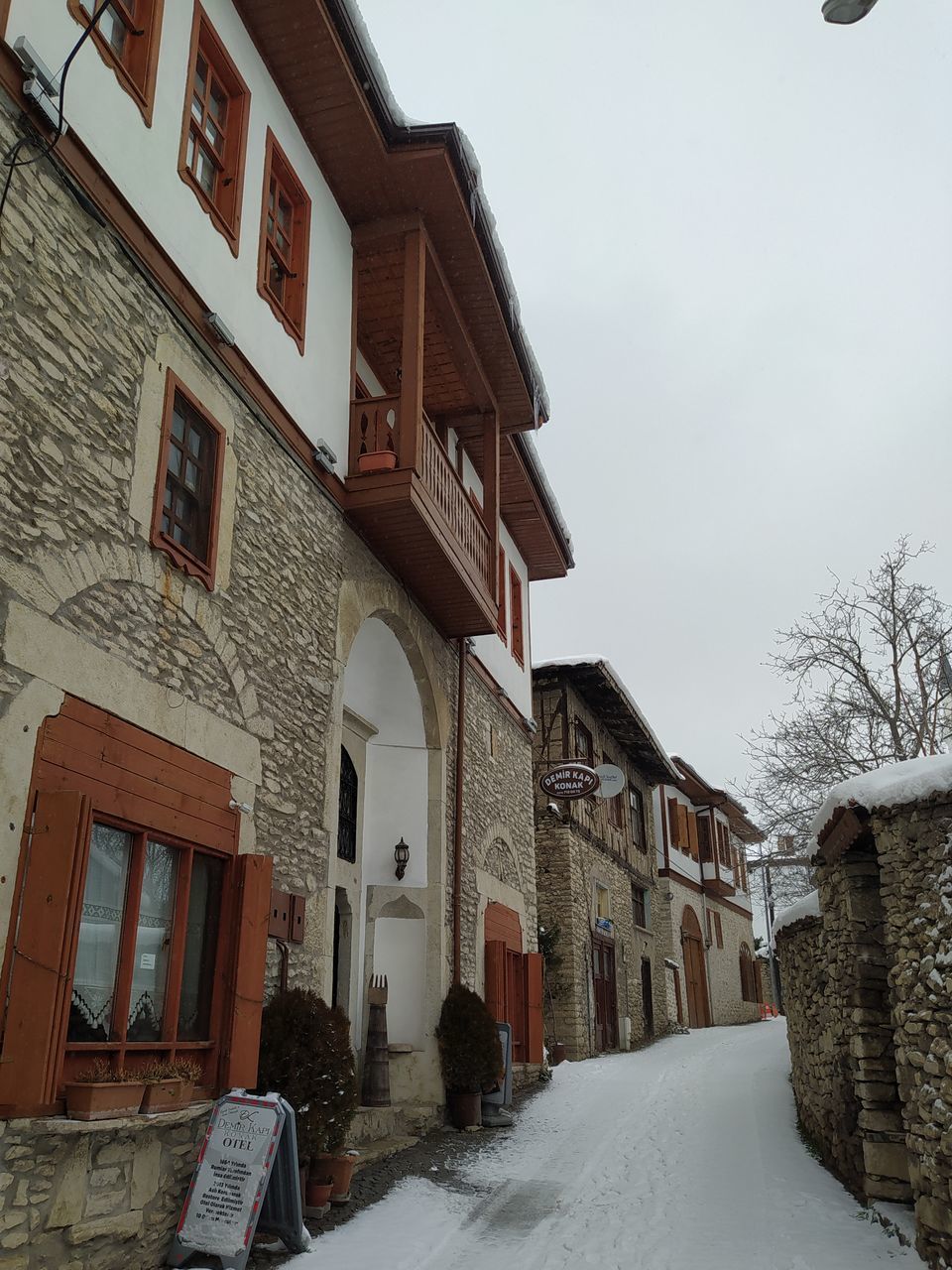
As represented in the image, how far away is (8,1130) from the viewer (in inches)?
173

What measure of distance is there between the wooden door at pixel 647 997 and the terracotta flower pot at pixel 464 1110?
13.1 metres

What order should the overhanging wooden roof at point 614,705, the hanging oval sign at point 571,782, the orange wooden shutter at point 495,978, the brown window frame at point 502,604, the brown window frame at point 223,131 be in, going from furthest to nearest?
the overhanging wooden roof at point 614,705
the hanging oval sign at point 571,782
the brown window frame at point 502,604
the orange wooden shutter at point 495,978
the brown window frame at point 223,131

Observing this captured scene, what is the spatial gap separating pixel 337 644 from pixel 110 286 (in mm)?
3519

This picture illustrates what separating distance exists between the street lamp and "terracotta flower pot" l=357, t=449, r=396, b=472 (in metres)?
5.26

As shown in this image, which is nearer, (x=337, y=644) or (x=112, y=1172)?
(x=112, y=1172)

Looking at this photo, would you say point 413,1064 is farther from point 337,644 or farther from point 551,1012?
point 551,1012

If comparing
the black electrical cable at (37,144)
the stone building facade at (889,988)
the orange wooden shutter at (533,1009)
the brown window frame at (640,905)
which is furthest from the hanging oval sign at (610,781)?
the black electrical cable at (37,144)

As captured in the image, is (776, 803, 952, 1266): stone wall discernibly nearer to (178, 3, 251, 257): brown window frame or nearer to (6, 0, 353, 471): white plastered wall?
(6, 0, 353, 471): white plastered wall

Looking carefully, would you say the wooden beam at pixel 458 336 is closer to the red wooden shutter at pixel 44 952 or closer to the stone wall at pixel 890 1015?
the stone wall at pixel 890 1015

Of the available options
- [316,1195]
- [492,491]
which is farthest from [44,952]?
[492,491]

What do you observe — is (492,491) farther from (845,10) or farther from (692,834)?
(692,834)

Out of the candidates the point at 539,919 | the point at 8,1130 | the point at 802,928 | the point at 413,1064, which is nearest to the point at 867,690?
the point at 539,919

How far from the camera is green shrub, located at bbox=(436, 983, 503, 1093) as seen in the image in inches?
402

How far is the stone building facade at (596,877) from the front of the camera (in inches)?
696
